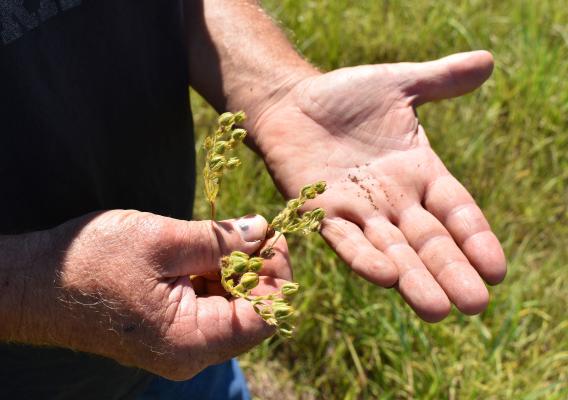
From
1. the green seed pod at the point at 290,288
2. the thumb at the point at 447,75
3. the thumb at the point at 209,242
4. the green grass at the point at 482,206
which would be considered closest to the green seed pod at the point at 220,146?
the thumb at the point at 209,242

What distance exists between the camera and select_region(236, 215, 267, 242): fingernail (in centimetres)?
121

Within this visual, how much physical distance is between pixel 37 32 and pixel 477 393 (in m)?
1.63

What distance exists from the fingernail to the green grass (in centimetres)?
105

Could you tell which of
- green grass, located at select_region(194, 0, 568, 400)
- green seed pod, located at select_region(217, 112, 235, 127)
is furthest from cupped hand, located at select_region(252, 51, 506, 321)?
green grass, located at select_region(194, 0, 568, 400)

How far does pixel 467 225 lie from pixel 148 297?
27.5 inches

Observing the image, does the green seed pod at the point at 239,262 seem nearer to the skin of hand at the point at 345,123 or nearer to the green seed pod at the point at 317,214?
the green seed pod at the point at 317,214

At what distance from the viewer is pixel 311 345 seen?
236cm

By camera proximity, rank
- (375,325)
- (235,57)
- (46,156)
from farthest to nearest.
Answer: (375,325)
(235,57)
(46,156)

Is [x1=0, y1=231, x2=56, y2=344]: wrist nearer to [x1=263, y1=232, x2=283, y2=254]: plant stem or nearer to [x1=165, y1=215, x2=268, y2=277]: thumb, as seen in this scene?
[x1=165, y1=215, x2=268, y2=277]: thumb

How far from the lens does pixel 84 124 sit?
52.6 inches

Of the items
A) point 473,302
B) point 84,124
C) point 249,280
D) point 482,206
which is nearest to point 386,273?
point 473,302

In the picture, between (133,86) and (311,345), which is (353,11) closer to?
(311,345)

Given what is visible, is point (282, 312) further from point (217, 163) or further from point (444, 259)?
point (444, 259)

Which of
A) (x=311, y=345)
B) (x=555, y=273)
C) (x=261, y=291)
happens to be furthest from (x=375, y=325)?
(x=261, y=291)
